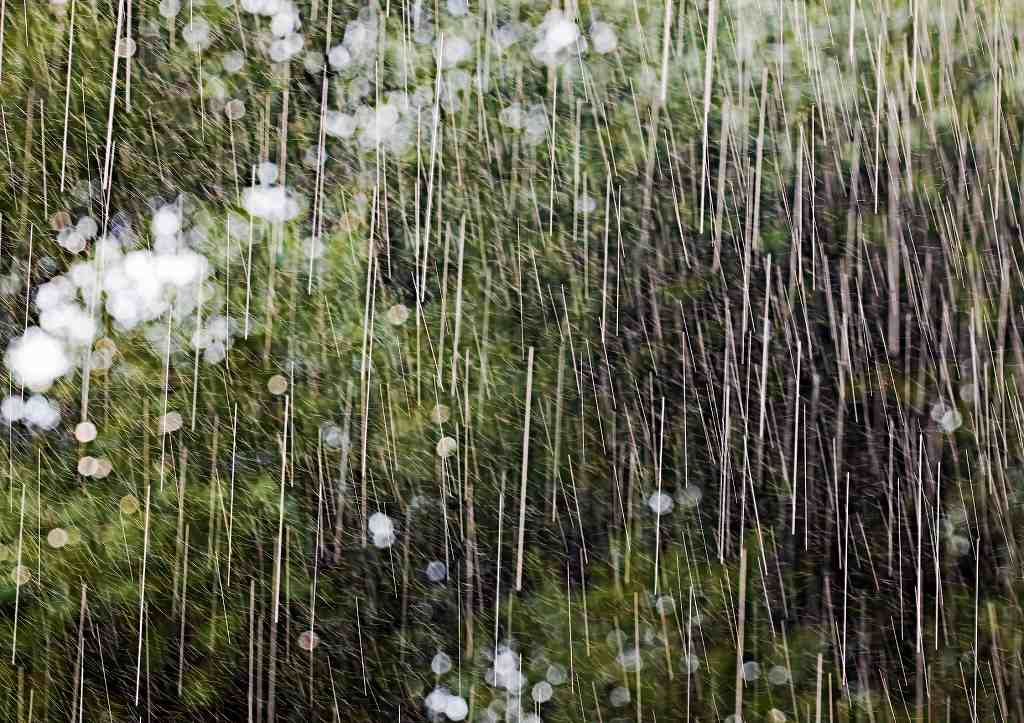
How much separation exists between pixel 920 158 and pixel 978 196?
0.18 metres

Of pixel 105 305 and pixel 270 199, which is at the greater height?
pixel 270 199

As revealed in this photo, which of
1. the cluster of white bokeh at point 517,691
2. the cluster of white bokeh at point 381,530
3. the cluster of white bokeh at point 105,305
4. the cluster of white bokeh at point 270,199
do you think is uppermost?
the cluster of white bokeh at point 270,199

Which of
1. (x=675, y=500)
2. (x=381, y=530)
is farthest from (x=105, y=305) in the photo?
(x=675, y=500)

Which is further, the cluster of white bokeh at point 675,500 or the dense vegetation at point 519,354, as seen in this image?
the cluster of white bokeh at point 675,500

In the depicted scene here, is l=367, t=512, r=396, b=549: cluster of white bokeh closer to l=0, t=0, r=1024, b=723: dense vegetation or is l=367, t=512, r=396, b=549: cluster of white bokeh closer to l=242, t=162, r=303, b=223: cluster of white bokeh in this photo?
l=0, t=0, r=1024, b=723: dense vegetation

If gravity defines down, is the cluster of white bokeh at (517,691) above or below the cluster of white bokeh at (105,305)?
below

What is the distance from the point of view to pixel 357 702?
7.93 feet

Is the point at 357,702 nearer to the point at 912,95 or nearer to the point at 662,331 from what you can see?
the point at 662,331

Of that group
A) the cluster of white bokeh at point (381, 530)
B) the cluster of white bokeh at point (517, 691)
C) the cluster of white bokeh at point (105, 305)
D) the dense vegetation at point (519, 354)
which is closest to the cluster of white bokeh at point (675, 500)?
the dense vegetation at point (519, 354)

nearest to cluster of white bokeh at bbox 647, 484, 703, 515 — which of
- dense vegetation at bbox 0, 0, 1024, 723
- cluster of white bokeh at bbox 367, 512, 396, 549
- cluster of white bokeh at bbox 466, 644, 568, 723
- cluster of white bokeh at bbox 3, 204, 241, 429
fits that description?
dense vegetation at bbox 0, 0, 1024, 723

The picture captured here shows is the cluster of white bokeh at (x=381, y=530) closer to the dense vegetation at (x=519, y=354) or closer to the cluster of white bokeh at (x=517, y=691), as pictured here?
the dense vegetation at (x=519, y=354)

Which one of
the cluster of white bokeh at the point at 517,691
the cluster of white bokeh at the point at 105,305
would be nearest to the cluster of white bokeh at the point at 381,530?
the cluster of white bokeh at the point at 517,691

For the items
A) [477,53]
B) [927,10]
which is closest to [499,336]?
[477,53]

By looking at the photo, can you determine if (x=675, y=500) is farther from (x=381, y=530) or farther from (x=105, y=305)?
(x=105, y=305)
